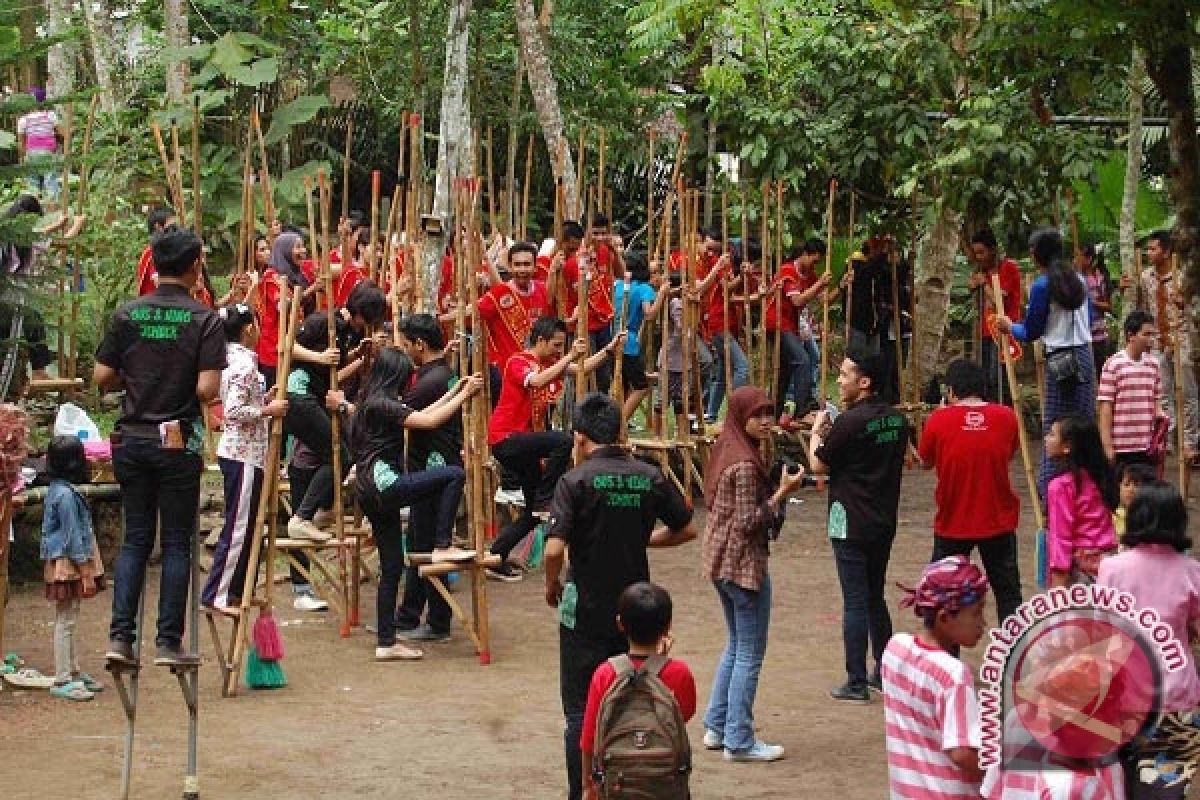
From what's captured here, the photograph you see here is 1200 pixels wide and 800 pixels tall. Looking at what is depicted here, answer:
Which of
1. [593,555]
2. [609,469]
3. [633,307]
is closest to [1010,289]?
[633,307]

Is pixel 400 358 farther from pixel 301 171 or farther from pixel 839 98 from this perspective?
pixel 301 171

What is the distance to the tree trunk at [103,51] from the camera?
18797mm

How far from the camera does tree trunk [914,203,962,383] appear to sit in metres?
17.3

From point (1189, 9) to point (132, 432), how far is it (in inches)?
202

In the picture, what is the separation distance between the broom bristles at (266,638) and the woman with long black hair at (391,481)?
80cm

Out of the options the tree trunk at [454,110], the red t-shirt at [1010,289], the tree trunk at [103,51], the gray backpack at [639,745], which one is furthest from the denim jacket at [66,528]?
the tree trunk at [103,51]

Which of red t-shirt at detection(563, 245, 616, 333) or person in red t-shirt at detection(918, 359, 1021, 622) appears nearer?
person in red t-shirt at detection(918, 359, 1021, 622)

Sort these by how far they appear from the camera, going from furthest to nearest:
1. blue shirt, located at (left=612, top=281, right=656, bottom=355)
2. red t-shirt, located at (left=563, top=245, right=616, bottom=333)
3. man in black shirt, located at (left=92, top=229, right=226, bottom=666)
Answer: blue shirt, located at (left=612, top=281, right=656, bottom=355), red t-shirt, located at (left=563, top=245, right=616, bottom=333), man in black shirt, located at (left=92, top=229, right=226, bottom=666)

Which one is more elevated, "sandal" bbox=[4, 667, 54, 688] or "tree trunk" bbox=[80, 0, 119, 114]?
"tree trunk" bbox=[80, 0, 119, 114]

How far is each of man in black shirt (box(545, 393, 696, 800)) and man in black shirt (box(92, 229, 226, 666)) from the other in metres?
1.60

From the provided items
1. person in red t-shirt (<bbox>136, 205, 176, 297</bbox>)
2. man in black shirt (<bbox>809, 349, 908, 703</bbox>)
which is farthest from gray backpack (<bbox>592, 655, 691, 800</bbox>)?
person in red t-shirt (<bbox>136, 205, 176, 297</bbox>)

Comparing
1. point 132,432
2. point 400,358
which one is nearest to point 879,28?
point 400,358

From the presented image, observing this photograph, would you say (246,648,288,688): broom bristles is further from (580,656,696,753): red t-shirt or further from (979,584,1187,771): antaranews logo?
(979,584,1187,771): antaranews logo

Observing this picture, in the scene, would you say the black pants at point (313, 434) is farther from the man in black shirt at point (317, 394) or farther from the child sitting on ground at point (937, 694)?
the child sitting on ground at point (937, 694)
